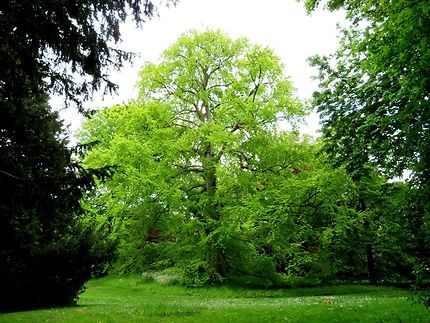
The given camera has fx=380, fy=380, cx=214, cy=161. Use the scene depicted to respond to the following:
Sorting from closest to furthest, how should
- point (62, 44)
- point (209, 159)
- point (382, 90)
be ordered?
point (62, 44) < point (382, 90) < point (209, 159)

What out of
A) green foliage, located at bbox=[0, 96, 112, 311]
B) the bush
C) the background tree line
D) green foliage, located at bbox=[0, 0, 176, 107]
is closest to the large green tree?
the background tree line

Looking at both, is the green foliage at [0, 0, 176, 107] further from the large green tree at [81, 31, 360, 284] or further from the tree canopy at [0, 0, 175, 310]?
the large green tree at [81, 31, 360, 284]

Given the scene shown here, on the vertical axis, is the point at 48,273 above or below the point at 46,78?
below

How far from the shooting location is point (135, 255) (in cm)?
2578

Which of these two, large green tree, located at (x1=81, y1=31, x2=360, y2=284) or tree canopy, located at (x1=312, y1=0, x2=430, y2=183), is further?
large green tree, located at (x1=81, y1=31, x2=360, y2=284)

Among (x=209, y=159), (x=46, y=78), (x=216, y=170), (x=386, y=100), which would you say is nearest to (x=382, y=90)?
(x=386, y=100)

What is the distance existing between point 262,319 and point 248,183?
1104cm

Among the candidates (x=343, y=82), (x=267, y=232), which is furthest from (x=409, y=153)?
(x=267, y=232)

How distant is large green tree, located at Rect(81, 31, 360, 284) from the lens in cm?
2180

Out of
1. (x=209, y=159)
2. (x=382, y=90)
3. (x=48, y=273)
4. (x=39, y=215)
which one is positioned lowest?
(x=48, y=273)

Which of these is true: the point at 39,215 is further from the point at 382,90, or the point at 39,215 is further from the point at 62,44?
the point at 382,90

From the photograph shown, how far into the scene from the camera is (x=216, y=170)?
22.2 m

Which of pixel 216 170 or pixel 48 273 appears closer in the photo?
pixel 48 273

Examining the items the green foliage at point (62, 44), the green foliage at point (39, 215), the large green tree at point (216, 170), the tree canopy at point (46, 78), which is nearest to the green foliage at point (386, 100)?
the green foliage at point (62, 44)
